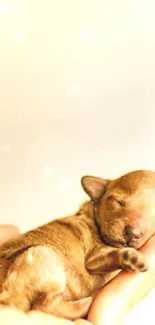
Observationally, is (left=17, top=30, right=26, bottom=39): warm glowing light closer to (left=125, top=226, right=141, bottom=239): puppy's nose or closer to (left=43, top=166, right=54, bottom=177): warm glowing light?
(left=43, top=166, right=54, bottom=177): warm glowing light

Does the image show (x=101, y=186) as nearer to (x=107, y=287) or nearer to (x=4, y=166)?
(x=107, y=287)

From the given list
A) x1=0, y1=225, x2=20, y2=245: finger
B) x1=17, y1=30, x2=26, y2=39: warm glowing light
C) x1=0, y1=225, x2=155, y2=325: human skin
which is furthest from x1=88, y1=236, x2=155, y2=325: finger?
x1=17, y1=30, x2=26, y2=39: warm glowing light

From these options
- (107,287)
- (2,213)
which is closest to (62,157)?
(2,213)

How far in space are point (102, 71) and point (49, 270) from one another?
1.16 meters

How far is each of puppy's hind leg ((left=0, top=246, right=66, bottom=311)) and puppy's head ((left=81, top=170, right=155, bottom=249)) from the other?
0.24 metres

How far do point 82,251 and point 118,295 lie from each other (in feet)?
0.57

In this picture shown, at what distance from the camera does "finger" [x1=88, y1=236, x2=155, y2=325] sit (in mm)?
1462

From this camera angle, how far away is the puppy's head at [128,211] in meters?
1.53

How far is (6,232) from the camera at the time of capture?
1941 mm

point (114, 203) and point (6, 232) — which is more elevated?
point (114, 203)

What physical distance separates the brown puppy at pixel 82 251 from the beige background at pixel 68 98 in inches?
23.4

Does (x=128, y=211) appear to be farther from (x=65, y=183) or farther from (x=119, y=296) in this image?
(x=65, y=183)

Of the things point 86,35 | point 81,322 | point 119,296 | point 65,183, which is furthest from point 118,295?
point 86,35

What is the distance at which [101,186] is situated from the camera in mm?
1791
